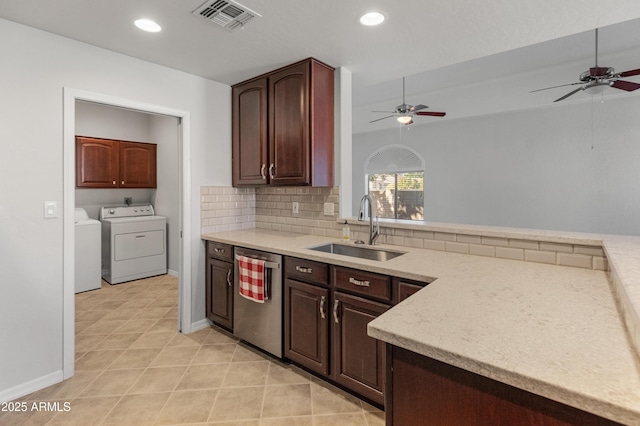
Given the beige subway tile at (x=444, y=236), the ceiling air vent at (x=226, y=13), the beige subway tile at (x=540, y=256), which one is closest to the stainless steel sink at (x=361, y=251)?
the beige subway tile at (x=444, y=236)

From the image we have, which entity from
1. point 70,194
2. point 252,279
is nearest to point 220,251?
point 252,279

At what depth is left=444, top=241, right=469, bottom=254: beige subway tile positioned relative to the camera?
7.20ft

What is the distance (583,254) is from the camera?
1.80 meters

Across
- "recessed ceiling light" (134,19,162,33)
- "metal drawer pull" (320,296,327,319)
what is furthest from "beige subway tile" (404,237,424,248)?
"recessed ceiling light" (134,19,162,33)

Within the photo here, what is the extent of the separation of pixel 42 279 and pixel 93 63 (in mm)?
1596

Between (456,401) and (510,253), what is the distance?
4.54 feet

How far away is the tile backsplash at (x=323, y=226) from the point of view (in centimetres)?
188

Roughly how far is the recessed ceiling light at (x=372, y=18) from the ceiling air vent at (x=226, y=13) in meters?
0.65

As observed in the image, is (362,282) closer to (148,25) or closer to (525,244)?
(525,244)

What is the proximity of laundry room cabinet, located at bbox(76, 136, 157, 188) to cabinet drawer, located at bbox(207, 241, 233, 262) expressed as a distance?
265cm

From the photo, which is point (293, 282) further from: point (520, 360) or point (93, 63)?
point (93, 63)

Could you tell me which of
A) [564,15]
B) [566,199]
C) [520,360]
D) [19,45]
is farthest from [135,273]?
[566,199]

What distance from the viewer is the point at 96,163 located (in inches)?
180

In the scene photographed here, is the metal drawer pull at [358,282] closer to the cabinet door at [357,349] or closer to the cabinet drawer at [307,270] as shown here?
the cabinet door at [357,349]
